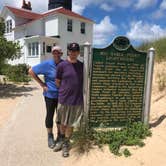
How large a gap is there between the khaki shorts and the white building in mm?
22676

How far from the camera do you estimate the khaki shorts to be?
486 cm

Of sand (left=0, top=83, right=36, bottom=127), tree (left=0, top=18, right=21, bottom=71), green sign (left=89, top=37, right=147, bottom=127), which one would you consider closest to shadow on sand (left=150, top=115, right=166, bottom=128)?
green sign (left=89, top=37, right=147, bottom=127)

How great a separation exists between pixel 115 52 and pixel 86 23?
27.5 meters

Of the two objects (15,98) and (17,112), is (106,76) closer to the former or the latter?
(17,112)

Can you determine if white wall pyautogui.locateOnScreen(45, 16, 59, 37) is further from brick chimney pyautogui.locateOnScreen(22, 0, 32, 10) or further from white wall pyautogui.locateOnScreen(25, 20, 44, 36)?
brick chimney pyautogui.locateOnScreen(22, 0, 32, 10)

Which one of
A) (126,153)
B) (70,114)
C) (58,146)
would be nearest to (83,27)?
(58,146)

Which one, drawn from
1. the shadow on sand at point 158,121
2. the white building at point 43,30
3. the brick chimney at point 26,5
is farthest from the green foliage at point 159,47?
the brick chimney at point 26,5

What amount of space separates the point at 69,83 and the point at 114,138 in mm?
1459

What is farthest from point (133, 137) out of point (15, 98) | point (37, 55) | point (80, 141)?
point (37, 55)

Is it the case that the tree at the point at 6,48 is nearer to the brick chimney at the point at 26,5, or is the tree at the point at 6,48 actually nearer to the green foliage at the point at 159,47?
the green foliage at the point at 159,47

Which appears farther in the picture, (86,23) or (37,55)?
(86,23)

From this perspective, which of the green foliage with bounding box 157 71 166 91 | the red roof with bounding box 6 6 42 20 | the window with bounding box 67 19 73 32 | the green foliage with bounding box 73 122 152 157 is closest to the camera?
the green foliage with bounding box 73 122 152 157

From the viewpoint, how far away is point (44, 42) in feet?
90.8

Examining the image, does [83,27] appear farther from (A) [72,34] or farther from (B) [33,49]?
(B) [33,49]
